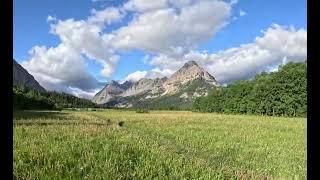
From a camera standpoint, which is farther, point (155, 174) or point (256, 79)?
point (256, 79)

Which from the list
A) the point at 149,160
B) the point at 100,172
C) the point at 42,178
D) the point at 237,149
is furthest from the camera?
the point at 237,149

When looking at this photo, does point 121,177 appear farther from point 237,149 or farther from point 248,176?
point 237,149
